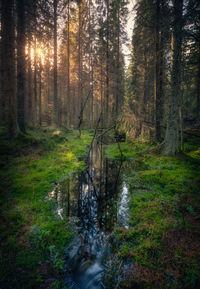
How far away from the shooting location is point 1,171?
6391mm

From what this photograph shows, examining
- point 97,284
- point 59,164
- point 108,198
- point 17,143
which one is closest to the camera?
point 97,284

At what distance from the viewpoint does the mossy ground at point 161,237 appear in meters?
2.51

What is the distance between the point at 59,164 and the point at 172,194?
611cm

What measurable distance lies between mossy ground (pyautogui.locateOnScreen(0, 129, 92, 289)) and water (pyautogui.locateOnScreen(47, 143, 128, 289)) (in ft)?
0.94

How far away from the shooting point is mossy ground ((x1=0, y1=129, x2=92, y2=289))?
8.59ft

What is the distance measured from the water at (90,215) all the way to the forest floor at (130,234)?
9.2 inches

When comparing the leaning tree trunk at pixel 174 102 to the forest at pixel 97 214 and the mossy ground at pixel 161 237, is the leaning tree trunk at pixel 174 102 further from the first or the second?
the mossy ground at pixel 161 237

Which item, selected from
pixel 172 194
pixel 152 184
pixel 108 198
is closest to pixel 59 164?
pixel 108 198

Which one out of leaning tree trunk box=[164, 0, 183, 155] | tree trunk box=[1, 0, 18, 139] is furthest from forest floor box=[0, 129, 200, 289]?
tree trunk box=[1, 0, 18, 139]

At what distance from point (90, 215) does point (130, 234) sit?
1491mm

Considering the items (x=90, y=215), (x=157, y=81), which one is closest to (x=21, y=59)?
(x=157, y=81)

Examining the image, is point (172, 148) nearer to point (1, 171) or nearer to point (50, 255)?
point (50, 255)

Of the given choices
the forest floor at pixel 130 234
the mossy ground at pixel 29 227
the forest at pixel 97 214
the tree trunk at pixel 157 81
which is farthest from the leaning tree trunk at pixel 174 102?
the mossy ground at pixel 29 227

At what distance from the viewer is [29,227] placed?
366 centimetres
